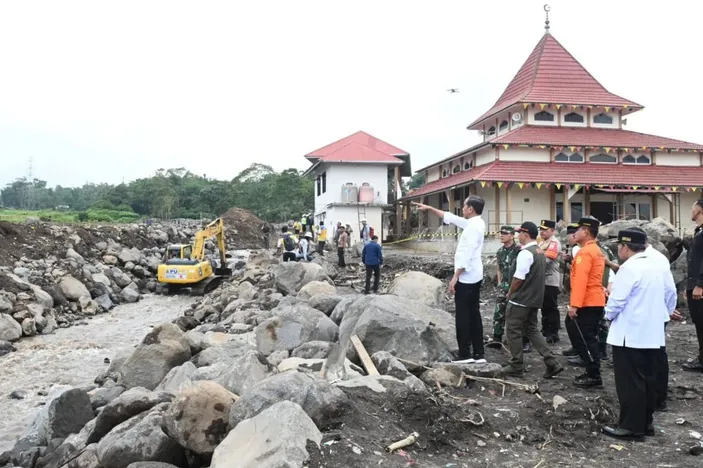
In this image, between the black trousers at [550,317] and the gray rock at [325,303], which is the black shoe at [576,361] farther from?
the gray rock at [325,303]

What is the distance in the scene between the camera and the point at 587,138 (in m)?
25.4

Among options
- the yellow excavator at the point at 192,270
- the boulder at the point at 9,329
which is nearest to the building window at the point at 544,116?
the yellow excavator at the point at 192,270

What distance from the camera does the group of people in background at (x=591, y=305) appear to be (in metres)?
4.60

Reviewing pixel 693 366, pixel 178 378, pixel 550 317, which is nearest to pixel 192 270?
pixel 178 378

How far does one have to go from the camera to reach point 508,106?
2627 centimetres

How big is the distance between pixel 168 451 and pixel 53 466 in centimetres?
185

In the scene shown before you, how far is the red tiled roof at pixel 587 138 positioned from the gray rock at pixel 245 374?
2055cm

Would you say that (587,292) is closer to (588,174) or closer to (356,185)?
(588,174)

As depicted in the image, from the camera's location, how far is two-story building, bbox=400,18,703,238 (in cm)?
2419

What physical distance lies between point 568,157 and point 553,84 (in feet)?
14.0

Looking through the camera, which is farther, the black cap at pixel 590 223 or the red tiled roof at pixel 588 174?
the red tiled roof at pixel 588 174

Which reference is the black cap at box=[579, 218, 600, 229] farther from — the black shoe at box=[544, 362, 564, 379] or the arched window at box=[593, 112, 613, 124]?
the arched window at box=[593, 112, 613, 124]

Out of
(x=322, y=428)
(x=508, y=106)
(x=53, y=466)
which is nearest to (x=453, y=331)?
(x=322, y=428)

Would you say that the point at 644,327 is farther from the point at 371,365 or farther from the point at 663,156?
the point at 663,156
